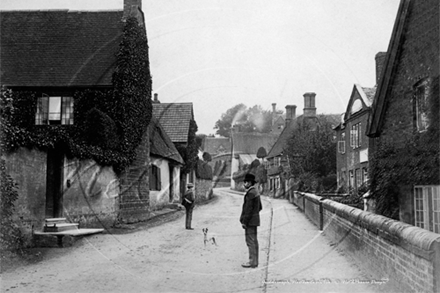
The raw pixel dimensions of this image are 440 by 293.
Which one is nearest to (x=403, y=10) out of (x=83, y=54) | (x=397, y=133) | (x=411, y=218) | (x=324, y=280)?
(x=397, y=133)

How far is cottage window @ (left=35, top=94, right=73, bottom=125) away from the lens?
1694cm

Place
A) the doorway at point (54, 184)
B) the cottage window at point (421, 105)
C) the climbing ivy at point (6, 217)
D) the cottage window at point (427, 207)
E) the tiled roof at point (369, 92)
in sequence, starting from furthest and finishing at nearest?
the tiled roof at point (369, 92) → the doorway at point (54, 184) → the cottage window at point (421, 105) → the cottage window at point (427, 207) → the climbing ivy at point (6, 217)

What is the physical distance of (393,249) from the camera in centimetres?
634

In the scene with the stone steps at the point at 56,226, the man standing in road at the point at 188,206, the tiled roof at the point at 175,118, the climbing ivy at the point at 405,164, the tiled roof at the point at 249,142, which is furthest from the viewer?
the tiled roof at the point at 249,142

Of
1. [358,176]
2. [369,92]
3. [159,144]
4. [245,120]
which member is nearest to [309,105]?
[369,92]

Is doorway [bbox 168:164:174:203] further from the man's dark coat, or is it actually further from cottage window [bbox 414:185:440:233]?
the man's dark coat

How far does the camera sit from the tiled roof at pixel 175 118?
32812mm

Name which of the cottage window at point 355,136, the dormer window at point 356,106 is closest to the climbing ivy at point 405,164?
the dormer window at point 356,106

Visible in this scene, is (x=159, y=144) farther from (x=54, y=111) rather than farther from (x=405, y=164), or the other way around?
(x=405, y=164)

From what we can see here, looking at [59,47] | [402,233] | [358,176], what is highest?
[59,47]

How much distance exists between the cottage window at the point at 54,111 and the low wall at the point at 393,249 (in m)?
11.3

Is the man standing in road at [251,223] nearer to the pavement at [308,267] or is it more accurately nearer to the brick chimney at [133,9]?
the pavement at [308,267]

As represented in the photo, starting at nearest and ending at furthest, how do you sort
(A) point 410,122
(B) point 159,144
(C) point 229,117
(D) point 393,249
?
(D) point 393,249, (A) point 410,122, (B) point 159,144, (C) point 229,117

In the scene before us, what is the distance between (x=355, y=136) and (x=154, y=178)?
573 inches
